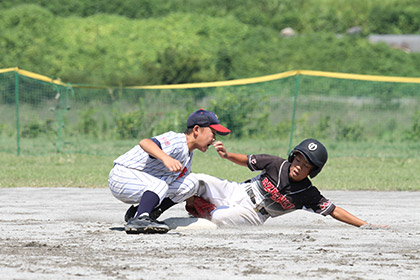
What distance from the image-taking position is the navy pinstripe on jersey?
20.5ft

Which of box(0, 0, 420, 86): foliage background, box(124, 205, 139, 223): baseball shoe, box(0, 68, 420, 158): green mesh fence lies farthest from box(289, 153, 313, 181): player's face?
box(0, 0, 420, 86): foliage background

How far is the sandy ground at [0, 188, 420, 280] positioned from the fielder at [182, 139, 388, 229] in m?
0.17

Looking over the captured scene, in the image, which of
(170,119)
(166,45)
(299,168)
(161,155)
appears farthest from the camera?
(166,45)

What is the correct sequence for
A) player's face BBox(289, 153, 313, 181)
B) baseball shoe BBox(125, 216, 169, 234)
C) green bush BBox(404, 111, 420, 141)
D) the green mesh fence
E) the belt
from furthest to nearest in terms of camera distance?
green bush BBox(404, 111, 420, 141)
the green mesh fence
the belt
player's face BBox(289, 153, 313, 181)
baseball shoe BBox(125, 216, 169, 234)

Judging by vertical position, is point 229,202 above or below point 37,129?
below

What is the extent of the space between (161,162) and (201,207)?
2.80 ft

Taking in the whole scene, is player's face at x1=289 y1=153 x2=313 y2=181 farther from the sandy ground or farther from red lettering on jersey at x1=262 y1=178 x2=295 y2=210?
the sandy ground

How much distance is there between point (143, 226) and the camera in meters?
5.97

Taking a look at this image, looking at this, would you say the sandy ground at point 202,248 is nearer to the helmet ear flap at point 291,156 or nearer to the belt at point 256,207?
the belt at point 256,207

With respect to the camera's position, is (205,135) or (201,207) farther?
(201,207)

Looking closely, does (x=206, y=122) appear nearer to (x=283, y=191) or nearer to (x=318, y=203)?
(x=283, y=191)

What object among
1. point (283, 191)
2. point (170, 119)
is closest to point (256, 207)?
point (283, 191)

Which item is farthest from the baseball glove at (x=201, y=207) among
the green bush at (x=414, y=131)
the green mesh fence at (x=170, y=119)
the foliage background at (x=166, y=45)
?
the foliage background at (x=166, y=45)

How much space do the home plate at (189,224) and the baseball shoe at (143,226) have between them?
1.52 feet
